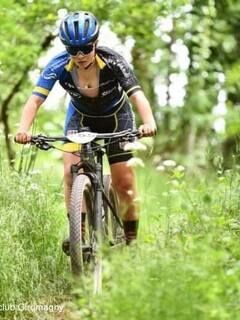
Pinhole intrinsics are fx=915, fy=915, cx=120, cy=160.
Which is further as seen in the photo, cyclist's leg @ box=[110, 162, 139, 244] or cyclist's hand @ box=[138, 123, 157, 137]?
cyclist's leg @ box=[110, 162, 139, 244]

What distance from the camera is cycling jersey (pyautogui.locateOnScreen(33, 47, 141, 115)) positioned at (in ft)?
21.4

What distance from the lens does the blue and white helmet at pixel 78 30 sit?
631 centimetres

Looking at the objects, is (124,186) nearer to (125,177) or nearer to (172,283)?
(125,177)

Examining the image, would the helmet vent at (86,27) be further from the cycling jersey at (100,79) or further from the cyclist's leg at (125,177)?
the cyclist's leg at (125,177)

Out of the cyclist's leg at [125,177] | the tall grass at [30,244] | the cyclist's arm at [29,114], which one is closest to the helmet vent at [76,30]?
the cyclist's arm at [29,114]

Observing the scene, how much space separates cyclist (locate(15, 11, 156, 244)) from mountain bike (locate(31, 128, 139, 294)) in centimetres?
22

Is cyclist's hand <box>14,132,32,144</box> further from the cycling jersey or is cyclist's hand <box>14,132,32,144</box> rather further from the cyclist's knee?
the cyclist's knee

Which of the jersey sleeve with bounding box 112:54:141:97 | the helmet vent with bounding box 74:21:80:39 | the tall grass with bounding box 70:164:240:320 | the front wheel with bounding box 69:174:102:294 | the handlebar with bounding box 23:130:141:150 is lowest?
the tall grass with bounding box 70:164:240:320

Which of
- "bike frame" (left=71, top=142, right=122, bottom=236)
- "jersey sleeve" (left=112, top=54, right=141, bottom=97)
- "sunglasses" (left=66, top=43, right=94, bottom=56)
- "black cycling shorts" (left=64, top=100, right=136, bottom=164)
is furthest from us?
"black cycling shorts" (left=64, top=100, right=136, bottom=164)

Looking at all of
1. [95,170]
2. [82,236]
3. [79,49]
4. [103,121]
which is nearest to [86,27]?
[79,49]

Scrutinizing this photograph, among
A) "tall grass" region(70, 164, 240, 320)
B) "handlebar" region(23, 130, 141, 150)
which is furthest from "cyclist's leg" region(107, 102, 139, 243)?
"tall grass" region(70, 164, 240, 320)

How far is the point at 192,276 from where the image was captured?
4.55m

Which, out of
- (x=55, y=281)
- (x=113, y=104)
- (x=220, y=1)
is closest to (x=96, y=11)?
(x=220, y=1)

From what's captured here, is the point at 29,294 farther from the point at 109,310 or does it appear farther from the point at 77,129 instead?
the point at 109,310
